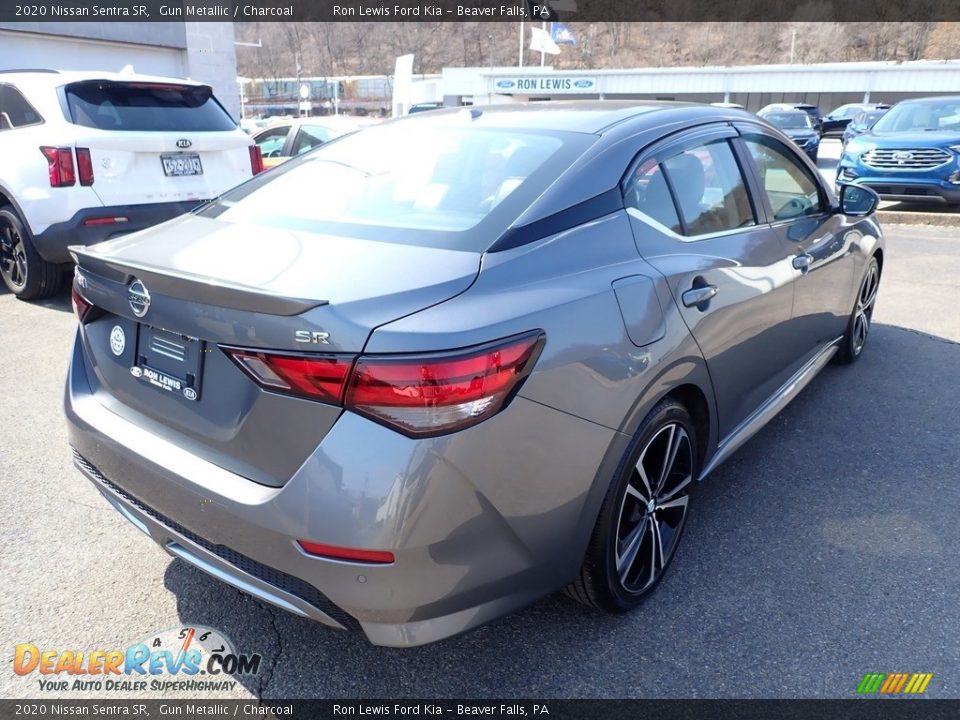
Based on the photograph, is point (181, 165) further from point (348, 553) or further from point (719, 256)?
point (348, 553)

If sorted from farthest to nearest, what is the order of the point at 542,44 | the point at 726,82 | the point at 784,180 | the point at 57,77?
the point at 726,82 < the point at 542,44 < the point at 57,77 < the point at 784,180

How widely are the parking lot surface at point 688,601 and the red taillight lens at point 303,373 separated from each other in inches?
39.5

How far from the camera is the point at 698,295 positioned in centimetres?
252

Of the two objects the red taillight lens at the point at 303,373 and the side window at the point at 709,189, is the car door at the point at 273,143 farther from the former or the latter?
the red taillight lens at the point at 303,373

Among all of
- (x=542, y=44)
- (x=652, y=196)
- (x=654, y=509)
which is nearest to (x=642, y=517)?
(x=654, y=509)

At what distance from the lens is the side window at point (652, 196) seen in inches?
99.0

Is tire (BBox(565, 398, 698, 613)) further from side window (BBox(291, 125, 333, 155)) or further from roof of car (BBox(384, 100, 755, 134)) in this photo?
side window (BBox(291, 125, 333, 155))

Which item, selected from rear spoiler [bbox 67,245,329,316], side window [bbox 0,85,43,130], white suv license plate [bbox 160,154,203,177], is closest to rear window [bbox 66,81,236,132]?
white suv license plate [bbox 160,154,203,177]

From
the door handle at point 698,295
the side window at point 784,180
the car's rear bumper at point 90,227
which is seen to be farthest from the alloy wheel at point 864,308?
the car's rear bumper at point 90,227

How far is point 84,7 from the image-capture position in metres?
14.6

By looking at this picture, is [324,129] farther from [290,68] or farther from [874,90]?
[290,68]

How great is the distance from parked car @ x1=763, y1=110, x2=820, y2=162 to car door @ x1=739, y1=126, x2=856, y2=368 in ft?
51.4

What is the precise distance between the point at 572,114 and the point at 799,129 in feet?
63.1

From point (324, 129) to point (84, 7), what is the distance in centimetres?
868
